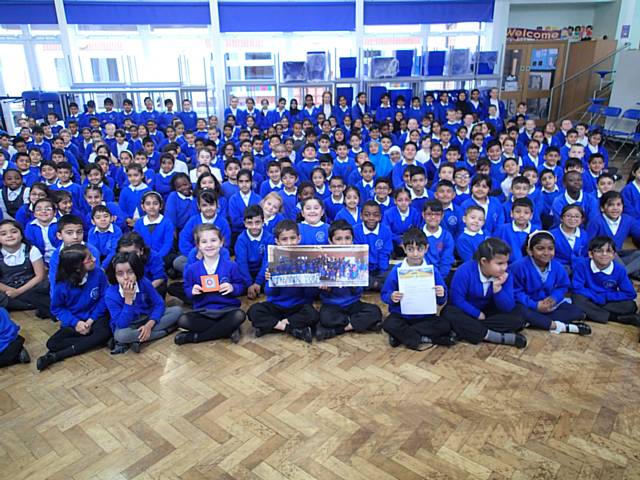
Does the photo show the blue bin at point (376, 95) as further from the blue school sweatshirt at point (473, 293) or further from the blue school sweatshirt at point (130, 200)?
the blue school sweatshirt at point (473, 293)

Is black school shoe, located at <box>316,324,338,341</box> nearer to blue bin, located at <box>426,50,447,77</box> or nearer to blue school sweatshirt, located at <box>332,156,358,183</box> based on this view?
blue school sweatshirt, located at <box>332,156,358,183</box>

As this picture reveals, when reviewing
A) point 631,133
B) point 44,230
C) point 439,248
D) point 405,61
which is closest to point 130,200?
point 44,230

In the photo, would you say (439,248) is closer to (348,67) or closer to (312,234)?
(312,234)

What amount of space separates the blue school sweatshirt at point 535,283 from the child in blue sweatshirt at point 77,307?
250cm

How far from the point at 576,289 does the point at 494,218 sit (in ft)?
3.21

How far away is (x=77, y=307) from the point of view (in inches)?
109

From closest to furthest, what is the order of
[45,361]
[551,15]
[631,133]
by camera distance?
[45,361] < [631,133] < [551,15]

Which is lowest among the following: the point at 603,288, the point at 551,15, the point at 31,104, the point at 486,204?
the point at 603,288

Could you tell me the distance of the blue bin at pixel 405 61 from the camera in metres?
8.75

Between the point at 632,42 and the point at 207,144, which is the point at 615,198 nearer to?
the point at 207,144

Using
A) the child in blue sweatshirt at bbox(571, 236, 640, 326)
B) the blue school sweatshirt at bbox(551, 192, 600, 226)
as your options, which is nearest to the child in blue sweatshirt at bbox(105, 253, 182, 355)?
the child in blue sweatshirt at bbox(571, 236, 640, 326)

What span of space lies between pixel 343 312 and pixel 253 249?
2.85 feet

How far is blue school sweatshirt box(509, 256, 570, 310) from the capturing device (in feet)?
9.41

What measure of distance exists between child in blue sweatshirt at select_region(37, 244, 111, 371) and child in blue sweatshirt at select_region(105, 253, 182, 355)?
11 centimetres
